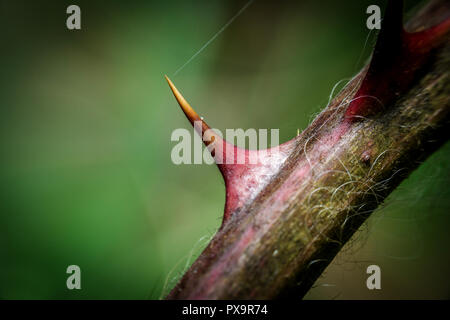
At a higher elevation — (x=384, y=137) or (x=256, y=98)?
(x=256, y=98)

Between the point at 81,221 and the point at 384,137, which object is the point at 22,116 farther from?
the point at 384,137

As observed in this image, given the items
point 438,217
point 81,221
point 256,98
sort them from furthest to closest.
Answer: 1. point 256,98
2. point 81,221
3. point 438,217

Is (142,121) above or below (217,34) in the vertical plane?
below

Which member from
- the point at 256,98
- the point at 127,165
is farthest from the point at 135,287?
the point at 256,98

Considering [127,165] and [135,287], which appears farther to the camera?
[127,165]

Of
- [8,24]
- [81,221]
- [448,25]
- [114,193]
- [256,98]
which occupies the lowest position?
[81,221]

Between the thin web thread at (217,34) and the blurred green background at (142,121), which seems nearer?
the blurred green background at (142,121)

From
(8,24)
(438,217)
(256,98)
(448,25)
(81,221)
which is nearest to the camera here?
(448,25)

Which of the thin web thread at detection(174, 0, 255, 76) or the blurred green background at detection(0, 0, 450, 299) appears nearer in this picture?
the blurred green background at detection(0, 0, 450, 299)
